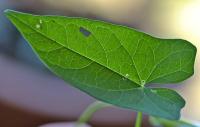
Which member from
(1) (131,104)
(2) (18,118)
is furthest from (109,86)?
(2) (18,118)

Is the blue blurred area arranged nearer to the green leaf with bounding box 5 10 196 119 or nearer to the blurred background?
the blurred background

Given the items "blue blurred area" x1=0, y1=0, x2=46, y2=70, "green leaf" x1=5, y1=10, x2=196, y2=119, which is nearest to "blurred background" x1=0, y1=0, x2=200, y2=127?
"blue blurred area" x1=0, y1=0, x2=46, y2=70

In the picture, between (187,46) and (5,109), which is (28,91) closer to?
(5,109)

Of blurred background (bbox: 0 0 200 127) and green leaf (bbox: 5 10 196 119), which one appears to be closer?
green leaf (bbox: 5 10 196 119)

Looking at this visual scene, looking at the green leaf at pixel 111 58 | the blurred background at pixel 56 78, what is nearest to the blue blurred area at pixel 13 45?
the blurred background at pixel 56 78

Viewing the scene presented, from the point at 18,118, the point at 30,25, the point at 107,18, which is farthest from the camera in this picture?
the point at 107,18

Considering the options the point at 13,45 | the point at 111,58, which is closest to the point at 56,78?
the point at 13,45

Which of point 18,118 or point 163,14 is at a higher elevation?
point 163,14
